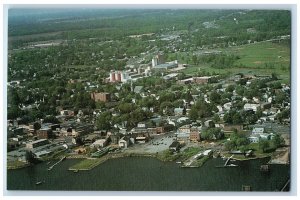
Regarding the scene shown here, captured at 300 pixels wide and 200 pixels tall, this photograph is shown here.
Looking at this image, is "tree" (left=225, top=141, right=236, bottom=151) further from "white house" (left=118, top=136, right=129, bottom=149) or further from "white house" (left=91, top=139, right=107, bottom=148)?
"white house" (left=91, top=139, right=107, bottom=148)

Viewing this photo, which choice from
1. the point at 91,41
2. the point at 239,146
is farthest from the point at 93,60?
the point at 239,146

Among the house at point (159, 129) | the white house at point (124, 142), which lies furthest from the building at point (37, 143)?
the house at point (159, 129)

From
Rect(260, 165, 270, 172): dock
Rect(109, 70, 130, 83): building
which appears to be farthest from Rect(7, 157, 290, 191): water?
Rect(109, 70, 130, 83): building

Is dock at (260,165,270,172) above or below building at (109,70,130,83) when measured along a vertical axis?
below

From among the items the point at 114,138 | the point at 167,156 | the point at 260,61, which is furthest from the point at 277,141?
the point at 114,138

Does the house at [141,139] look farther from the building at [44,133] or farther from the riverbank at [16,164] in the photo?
the riverbank at [16,164]

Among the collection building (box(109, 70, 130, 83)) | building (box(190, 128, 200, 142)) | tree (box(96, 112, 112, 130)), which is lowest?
building (box(190, 128, 200, 142))
